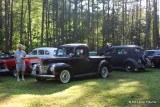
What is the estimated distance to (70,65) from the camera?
32.3 feet

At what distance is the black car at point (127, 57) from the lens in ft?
44.9

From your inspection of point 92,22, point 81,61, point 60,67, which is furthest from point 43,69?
point 92,22

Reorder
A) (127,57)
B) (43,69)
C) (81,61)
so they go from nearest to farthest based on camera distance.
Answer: (43,69)
(81,61)
(127,57)

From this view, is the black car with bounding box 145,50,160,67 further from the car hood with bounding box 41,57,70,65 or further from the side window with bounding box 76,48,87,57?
the car hood with bounding box 41,57,70,65

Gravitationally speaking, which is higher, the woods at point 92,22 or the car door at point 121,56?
the woods at point 92,22

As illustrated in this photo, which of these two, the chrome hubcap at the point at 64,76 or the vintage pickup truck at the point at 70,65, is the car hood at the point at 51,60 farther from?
the chrome hubcap at the point at 64,76

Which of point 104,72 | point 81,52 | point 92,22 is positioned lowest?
point 104,72

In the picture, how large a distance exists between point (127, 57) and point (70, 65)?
18.7 feet

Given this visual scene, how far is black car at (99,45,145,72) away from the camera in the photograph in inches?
539

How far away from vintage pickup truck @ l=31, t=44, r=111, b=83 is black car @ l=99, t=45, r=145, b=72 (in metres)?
2.65

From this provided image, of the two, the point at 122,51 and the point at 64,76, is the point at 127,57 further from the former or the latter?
the point at 64,76

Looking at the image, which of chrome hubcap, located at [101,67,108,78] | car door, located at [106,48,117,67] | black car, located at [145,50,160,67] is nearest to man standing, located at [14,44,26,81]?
chrome hubcap, located at [101,67,108,78]

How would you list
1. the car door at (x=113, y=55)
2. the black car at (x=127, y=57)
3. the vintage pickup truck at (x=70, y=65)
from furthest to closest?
the car door at (x=113, y=55) → the black car at (x=127, y=57) → the vintage pickup truck at (x=70, y=65)

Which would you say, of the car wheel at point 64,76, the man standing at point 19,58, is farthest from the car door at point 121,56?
the man standing at point 19,58
